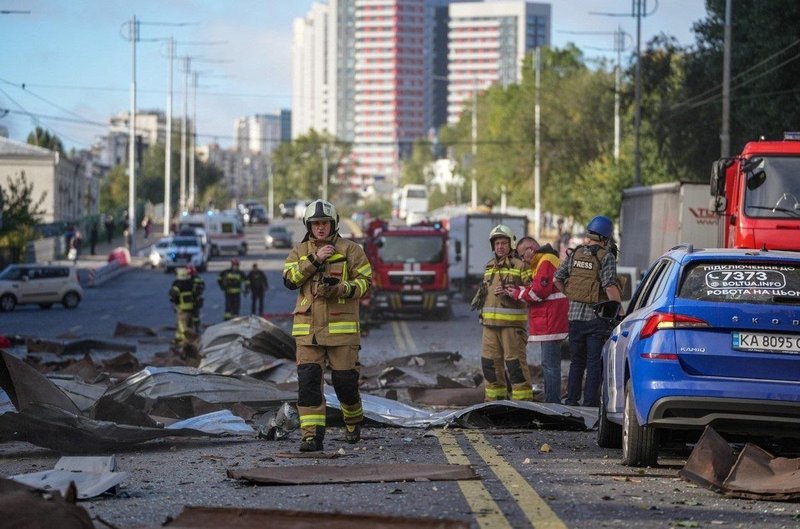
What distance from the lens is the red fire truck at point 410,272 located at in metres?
38.8

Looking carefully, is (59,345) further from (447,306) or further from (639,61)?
Answer: (639,61)

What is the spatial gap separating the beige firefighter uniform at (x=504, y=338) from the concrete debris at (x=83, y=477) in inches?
226

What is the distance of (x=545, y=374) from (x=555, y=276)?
108 cm

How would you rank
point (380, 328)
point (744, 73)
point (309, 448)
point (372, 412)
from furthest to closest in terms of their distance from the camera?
point (744, 73), point (380, 328), point (372, 412), point (309, 448)

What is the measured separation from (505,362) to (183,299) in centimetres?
1429

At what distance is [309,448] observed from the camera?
11.2 m

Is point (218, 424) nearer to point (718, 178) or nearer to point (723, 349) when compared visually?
point (723, 349)

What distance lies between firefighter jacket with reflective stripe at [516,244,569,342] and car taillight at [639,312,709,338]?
199 inches

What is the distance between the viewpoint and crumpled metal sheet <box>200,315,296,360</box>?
21.3 m

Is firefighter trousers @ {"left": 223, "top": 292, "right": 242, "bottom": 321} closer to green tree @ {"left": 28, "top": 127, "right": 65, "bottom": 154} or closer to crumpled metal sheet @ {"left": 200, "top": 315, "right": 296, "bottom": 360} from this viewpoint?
crumpled metal sheet @ {"left": 200, "top": 315, "right": 296, "bottom": 360}

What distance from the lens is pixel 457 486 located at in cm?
925

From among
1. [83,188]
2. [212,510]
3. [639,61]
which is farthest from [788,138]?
[83,188]

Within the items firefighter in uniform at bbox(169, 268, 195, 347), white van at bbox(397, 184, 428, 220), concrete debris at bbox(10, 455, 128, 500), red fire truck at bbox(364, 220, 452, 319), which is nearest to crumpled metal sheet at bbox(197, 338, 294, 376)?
firefighter in uniform at bbox(169, 268, 195, 347)

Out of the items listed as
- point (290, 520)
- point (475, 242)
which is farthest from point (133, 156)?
point (290, 520)
